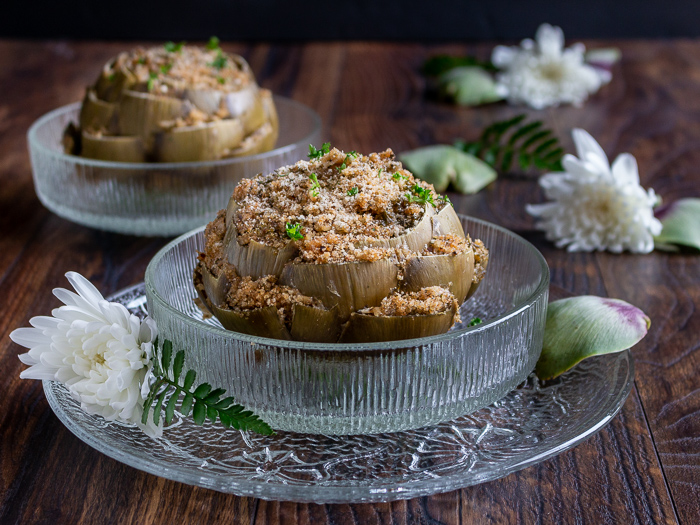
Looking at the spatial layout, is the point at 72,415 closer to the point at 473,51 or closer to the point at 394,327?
the point at 394,327

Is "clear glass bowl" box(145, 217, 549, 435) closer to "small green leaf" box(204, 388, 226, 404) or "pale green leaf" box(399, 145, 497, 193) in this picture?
"small green leaf" box(204, 388, 226, 404)

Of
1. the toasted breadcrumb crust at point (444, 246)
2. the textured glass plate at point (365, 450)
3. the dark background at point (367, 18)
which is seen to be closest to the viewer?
the textured glass plate at point (365, 450)

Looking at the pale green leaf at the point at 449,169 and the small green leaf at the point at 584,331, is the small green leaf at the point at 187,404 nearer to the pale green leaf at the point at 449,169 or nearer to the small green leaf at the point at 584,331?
the small green leaf at the point at 584,331

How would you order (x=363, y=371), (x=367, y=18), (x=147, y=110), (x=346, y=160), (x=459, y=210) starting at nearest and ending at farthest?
(x=363, y=371) < (x=346, y=160) < (x=147, y=110) < (x=459, y=210) < (x=367, y=18)

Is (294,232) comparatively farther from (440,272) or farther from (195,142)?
(195,142)

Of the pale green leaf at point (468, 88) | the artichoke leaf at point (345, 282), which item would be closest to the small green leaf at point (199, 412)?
the artichoke leaf at point (345, 282)

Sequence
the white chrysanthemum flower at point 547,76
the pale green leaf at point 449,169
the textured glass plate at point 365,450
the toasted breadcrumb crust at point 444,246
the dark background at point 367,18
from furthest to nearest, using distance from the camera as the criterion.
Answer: the dark background at point 367,18
the white chrysanthemum flower at point 547,76
the pale green leaf at point 449,169
the toasted breadcrumb crust at point 444,246
the textured glass plate at point 365,450

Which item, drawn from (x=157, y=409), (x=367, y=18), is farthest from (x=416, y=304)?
(x=367, y=18)

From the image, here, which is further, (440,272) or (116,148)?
(116,148)

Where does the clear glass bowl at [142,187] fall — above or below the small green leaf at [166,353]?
below
